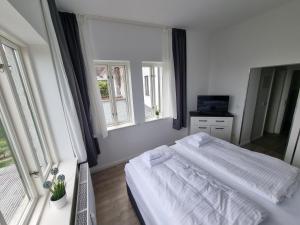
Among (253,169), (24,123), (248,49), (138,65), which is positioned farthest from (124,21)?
(253,169)

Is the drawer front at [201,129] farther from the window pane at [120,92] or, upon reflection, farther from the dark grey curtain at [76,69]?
the dark grey curtain at [76,69]

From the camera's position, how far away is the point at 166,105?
124 inches

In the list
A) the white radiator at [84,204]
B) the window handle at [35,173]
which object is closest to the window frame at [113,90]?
the white radiator at [84,204]

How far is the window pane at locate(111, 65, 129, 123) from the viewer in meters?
2.70

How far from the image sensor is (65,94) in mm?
1665

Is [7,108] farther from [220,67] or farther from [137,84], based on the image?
[220,67]

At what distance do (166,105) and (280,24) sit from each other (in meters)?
2.41

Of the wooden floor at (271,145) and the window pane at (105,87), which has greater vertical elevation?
the window pane at (105,87)

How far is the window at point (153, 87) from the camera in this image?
3033 millimetres

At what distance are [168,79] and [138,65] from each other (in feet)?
2.45

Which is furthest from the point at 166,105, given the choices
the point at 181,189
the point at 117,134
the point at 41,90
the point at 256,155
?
the point at 41,90

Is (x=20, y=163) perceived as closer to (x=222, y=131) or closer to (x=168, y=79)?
(x=168, y=79)

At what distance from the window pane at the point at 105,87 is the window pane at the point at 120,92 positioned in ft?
0.50

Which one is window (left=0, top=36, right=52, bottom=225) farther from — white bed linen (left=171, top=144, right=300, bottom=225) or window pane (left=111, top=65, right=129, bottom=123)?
white bed linen (left=171, top=144, right=300, bottom=225)
